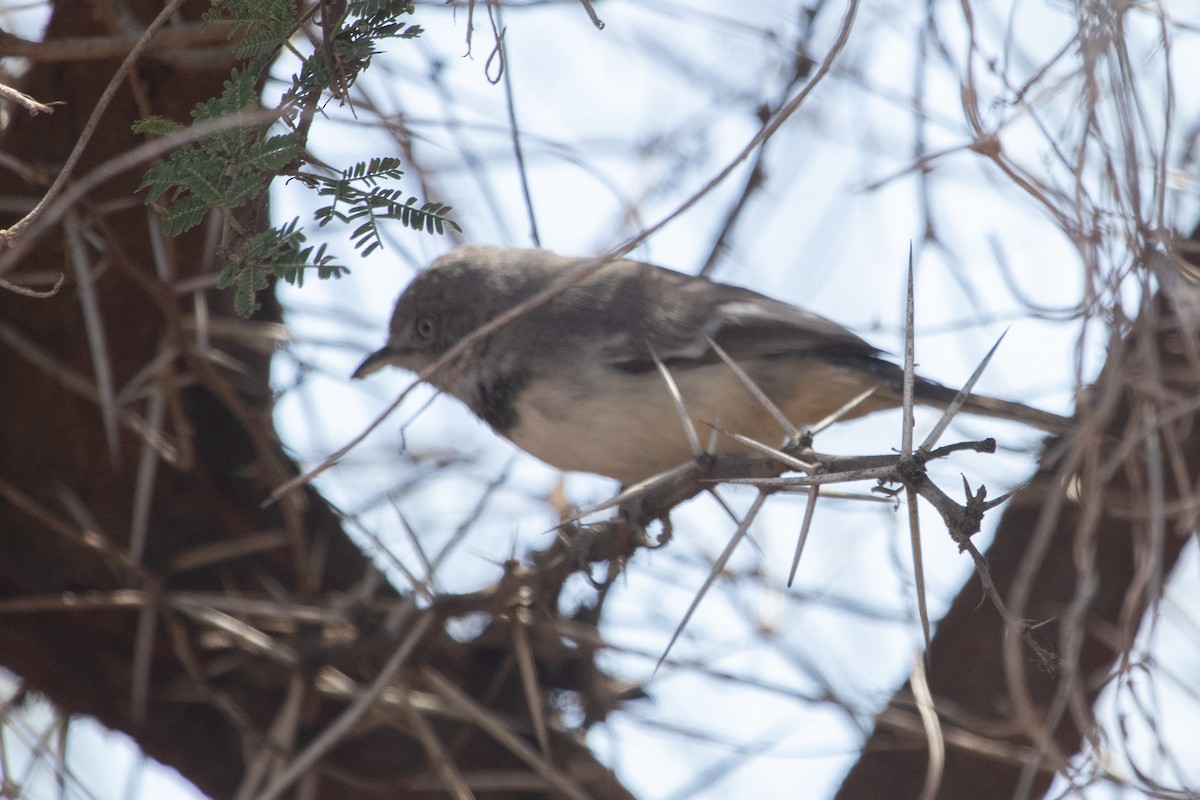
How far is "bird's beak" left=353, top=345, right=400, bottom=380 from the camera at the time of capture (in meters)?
4.77

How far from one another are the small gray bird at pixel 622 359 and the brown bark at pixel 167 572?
2.40ft

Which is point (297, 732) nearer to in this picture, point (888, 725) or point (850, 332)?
point (888, 725)

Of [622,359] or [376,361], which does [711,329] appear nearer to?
[622,359]

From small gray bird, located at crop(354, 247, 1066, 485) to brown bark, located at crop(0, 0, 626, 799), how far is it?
73cm

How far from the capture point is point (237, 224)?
6.98 ft

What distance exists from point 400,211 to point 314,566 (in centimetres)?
229

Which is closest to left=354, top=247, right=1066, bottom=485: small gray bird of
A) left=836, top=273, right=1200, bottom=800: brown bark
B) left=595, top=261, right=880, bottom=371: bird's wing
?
left=595, top=261, right=880, bottom=371: bird's wing

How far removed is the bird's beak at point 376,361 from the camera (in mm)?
4770

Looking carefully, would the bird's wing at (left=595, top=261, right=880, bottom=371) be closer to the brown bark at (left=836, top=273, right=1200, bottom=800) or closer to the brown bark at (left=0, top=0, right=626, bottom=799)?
the brown bark at (left=836, top=273, right=1200, bottom=800)

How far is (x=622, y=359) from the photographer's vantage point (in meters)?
Answer: 4.41

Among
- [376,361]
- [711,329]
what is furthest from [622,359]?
[376,361]

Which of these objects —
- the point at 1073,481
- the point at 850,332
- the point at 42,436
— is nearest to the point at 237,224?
the point at 42,436

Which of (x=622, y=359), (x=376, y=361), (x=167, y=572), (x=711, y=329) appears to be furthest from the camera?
(x=376, y=361)

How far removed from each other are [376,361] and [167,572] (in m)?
1.22
